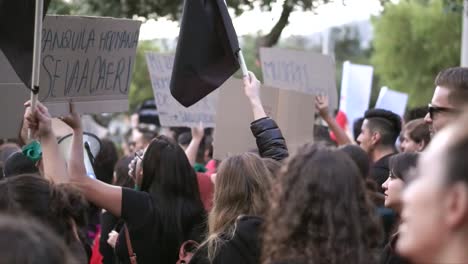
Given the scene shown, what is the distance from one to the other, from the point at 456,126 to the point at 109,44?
Answer: 397cm

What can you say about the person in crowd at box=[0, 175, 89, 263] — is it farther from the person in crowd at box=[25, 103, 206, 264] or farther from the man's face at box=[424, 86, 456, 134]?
the man's face at box=[424, 86, 456, 134]

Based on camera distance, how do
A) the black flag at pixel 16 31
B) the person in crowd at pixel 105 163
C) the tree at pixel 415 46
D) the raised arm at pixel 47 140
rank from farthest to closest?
the tree at pixel 415 46 → the person in crowd at pixel 105 163 → the black flag at pixel 16 31 → the raised arm at pixel 47 140

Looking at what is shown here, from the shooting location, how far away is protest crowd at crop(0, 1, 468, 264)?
2184 millimetres

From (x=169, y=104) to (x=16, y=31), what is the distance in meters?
3.12

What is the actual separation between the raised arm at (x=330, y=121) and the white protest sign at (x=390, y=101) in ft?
4.33

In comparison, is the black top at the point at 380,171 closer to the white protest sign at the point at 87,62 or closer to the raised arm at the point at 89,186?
the white protest sign at the point at 87,62

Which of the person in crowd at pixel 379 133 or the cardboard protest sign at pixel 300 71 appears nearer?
the person in crowd at pixel 379 133

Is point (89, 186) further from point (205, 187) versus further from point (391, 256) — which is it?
point (205, 187)

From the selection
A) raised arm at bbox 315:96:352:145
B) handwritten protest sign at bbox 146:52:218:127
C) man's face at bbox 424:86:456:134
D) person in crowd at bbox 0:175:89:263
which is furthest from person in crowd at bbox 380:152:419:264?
handwritten protest sign at bbox 146:52:218:127

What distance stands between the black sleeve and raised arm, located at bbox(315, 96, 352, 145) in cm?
300

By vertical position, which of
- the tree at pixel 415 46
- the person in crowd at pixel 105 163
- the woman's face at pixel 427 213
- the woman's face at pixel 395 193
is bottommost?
the tree at pixel 415 46

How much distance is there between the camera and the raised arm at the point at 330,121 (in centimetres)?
785

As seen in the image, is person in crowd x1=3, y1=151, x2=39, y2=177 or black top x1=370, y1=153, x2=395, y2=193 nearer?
person in crowd x1=3, y1=151, x2=39, y2=177

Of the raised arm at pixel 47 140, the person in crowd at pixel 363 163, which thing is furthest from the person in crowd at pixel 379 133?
the raised arm at pixel 47 140
